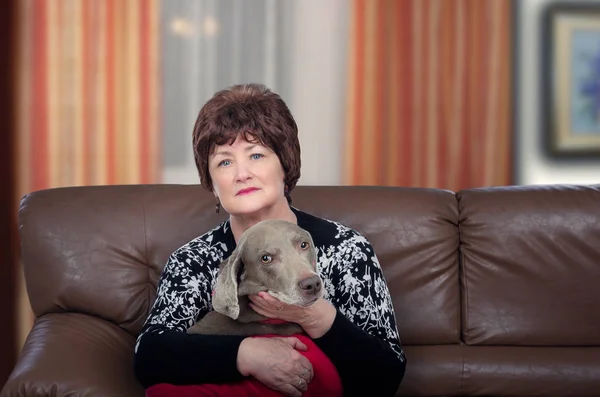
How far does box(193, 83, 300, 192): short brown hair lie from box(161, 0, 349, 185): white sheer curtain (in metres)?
1.88

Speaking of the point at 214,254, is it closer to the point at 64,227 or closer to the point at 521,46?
the point at 64,227

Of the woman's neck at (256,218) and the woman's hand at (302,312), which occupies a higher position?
the woman's neck at (256,218)

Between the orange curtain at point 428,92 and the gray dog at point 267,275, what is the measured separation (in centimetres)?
217

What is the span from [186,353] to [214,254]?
11.5 inches

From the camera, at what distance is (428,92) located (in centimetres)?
377

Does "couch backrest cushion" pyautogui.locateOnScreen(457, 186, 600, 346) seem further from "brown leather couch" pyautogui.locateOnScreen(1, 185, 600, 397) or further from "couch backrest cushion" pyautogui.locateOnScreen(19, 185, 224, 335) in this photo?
"couch backrest cushion" pyautogui.locateOnScreen(19, 185, 224, 335)

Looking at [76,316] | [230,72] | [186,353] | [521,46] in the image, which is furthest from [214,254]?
[521,46]

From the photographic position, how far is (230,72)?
3707 mm

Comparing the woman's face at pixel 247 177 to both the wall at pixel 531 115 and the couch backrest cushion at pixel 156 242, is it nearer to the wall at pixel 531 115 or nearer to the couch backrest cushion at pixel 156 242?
the couch backrest cushion at pixel 156 242

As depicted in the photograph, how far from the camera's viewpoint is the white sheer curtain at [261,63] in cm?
368

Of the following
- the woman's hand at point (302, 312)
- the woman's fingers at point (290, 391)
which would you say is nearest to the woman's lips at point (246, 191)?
the woman's hand at point (302, 312)

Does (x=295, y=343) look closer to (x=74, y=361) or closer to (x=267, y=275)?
(x=267, y=275)

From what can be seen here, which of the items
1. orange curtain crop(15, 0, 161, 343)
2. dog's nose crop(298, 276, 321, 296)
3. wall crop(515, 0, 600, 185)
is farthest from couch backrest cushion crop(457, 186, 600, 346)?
orange curtain crop(15, 0, 161, 343)

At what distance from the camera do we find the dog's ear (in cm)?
156
